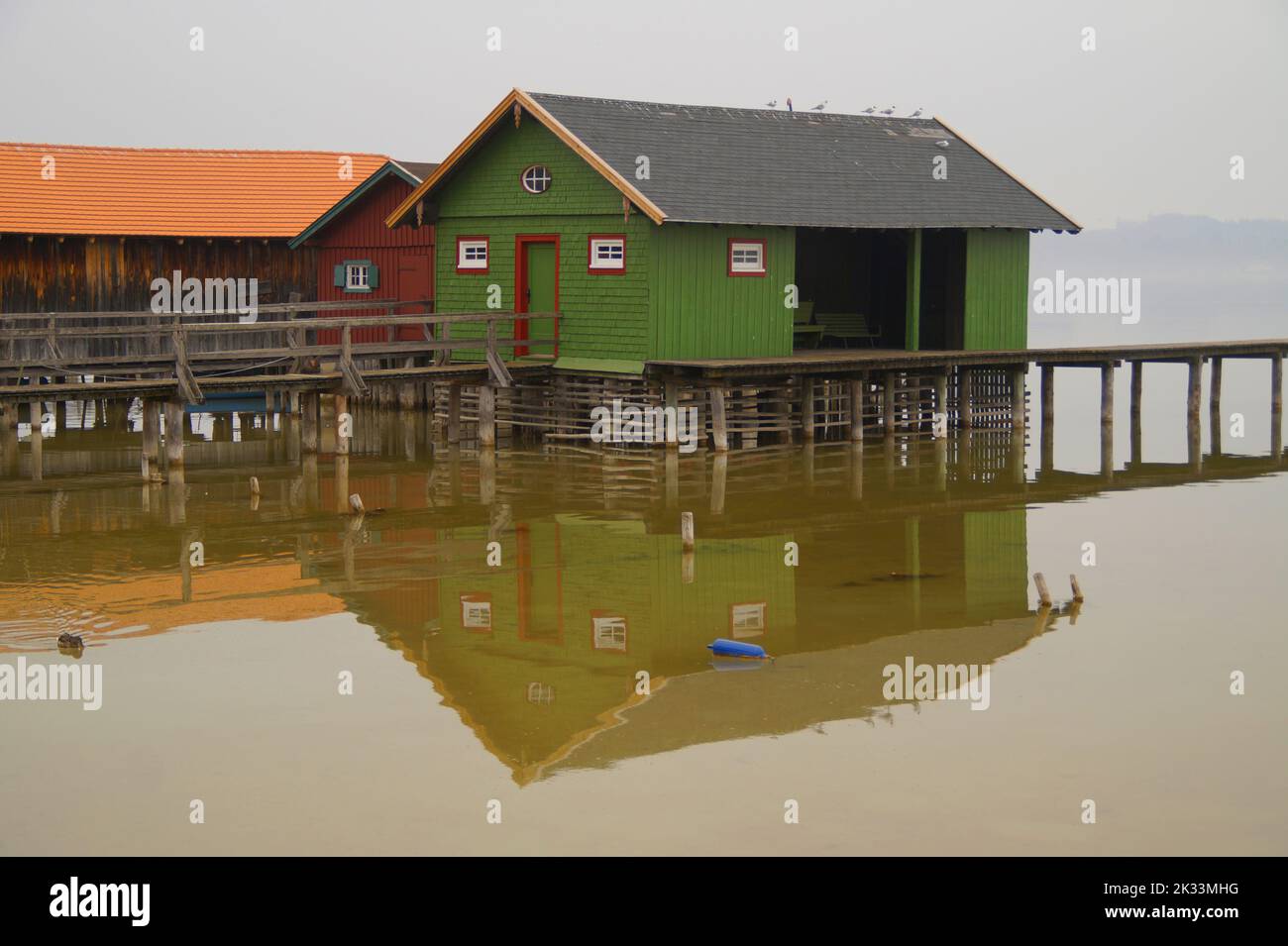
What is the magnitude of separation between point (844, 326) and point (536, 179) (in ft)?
23.4

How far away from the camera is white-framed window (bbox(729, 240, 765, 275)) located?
31062 millimetres

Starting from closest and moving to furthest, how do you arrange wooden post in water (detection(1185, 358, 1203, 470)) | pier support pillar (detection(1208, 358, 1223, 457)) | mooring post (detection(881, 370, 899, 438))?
mooring post (detection(881, 370, 899, 438))
wooden post in water (detection(1185, 358, 1203, 470))
pier support pillar (detection(1208, 358, 1223, 457))

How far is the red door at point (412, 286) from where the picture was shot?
37250 mm

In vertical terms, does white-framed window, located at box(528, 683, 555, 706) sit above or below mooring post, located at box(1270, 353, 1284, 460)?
below

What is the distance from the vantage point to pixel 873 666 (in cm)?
1631

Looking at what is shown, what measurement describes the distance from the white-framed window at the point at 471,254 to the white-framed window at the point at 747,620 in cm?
1599

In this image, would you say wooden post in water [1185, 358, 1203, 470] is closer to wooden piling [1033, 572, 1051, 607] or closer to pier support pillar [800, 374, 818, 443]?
pier support pillar [800, 374, 818, 443]

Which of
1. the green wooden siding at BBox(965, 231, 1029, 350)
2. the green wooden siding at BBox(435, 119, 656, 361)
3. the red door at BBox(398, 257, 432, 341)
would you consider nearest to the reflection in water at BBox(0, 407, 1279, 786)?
the green wooden siding at BBox(435, 119, 656, 361)

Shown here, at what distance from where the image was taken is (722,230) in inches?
1216

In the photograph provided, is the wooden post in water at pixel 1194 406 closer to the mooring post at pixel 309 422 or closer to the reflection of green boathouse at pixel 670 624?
the reflection of green boathouse at pixel 670 624

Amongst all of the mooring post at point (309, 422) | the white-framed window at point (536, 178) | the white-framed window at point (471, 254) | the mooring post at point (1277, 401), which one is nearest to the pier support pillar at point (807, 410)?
the white-framed window at point (536, 178)

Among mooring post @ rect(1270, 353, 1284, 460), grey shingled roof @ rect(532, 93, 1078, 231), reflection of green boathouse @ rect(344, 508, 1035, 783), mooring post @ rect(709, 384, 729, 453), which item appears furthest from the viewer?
mooring post @ rect(1270, 353, 1284, 460)

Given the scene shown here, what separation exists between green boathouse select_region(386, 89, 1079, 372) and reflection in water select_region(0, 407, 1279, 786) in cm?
280

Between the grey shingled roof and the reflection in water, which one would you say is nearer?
the reflection in water
